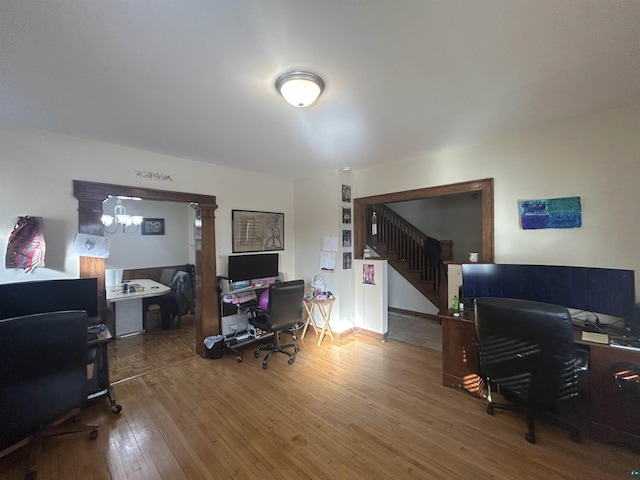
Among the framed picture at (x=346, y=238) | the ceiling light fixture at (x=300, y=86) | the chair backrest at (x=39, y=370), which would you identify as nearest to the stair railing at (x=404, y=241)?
the framed picture at (x=346, y=238)

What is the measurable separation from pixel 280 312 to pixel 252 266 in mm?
880

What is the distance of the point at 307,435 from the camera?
199 cm

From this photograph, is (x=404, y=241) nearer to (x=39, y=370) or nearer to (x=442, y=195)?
(x=442, y=195)

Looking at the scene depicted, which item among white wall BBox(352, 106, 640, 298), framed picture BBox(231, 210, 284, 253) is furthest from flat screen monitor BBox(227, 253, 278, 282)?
white wall BBox(352, 106, 640, 298)

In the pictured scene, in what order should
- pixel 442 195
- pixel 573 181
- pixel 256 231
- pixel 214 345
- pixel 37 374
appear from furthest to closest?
pixel 256 231 → pixel 214 345 → pixel 442 195 → pixel 573 181 → pixel 37 374

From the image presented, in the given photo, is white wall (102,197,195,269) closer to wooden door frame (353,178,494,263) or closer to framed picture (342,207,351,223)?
framed picture (342,207,351,223)

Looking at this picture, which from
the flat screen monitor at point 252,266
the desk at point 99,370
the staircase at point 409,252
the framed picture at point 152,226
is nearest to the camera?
the desk at point 99,370

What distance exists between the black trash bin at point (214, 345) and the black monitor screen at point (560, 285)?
299cm

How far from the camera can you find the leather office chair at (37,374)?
5.03ft

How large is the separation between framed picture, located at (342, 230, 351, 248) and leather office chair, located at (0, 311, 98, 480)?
2984 mm

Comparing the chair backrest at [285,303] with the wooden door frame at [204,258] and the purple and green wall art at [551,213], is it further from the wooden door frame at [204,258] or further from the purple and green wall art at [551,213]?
the purple and green wall art at [551,213]

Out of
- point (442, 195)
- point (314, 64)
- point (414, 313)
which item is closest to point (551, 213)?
point (442, 195)

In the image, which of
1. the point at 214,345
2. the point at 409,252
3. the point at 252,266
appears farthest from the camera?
the point at 409,252

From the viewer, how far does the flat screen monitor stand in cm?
353
